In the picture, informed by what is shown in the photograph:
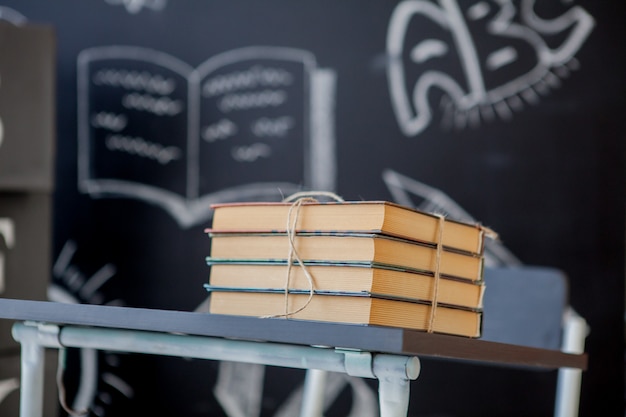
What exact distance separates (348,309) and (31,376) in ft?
1.06

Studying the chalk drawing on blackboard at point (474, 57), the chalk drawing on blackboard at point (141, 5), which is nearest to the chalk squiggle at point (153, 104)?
the chalk drawing on blackboard at point (141, 5)

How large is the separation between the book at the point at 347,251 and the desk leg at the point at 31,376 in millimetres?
195

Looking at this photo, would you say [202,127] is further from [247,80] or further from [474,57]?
[474,57]

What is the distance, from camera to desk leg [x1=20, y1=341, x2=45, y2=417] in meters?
0.88

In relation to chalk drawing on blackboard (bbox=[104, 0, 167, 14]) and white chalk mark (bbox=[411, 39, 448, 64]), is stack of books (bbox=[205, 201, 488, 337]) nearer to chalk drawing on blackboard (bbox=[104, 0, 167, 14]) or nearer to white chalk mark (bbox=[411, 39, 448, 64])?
white chalk mark (bbox=[411, 39, 448, 64])

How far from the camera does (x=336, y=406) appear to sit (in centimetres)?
221

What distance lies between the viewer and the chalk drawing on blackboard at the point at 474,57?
2189 millimetres

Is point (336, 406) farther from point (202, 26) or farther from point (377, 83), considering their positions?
point (202, 26)

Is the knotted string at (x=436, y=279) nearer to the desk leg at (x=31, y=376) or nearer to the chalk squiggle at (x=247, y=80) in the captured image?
the desk leg at (x=31, y=376)

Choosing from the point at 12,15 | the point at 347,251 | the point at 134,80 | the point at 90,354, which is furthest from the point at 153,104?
the point at 347,251

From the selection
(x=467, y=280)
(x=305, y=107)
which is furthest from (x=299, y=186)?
(x=467, y=280)

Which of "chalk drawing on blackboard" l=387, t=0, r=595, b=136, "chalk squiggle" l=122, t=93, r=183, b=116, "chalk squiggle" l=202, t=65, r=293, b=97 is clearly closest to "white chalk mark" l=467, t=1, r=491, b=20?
"chalk drawing on blackboard" l=387, t=0, r=595, b=136

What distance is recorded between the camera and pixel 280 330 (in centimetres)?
69

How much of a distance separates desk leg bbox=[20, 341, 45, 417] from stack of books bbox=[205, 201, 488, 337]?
177 mm
